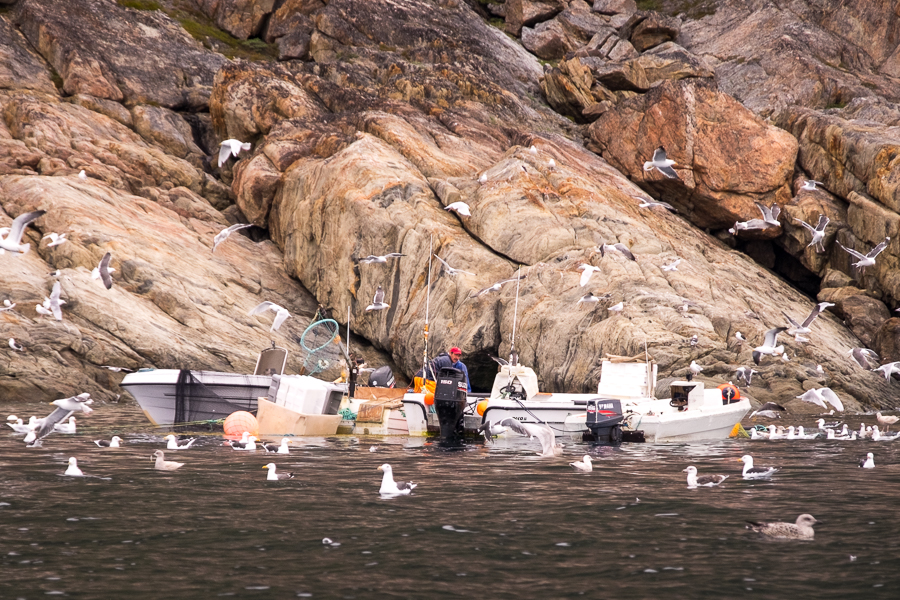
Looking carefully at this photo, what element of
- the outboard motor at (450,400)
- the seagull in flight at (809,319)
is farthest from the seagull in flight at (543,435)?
the seagull in flight at (809,319)

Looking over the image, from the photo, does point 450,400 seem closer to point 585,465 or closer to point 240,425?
point 240,425

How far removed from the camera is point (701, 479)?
1320cm

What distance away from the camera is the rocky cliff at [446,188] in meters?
32.9

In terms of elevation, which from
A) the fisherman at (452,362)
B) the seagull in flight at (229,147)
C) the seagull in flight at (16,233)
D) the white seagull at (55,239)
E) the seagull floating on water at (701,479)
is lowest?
the seagull floating on water at (701,479)

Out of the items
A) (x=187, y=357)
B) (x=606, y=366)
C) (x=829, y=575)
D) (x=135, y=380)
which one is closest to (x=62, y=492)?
(x=829, y=575)

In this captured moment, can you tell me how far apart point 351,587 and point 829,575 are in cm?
435

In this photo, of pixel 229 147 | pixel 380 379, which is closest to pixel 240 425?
pixel 380 379

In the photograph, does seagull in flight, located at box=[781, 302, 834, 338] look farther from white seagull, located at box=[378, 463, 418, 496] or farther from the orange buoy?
white seagull, located at box=[378, 463, 418, 496]

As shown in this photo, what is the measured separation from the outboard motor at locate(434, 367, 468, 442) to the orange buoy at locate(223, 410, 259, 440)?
4.54m

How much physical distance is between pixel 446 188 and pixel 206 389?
2019 cm

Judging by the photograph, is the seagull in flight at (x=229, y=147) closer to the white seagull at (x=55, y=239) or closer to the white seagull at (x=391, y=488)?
the white seagull at (x=55, y=239)

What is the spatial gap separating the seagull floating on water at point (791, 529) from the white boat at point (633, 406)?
1070 cm

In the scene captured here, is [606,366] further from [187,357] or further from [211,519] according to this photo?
[187,357]

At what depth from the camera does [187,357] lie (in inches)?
1286
